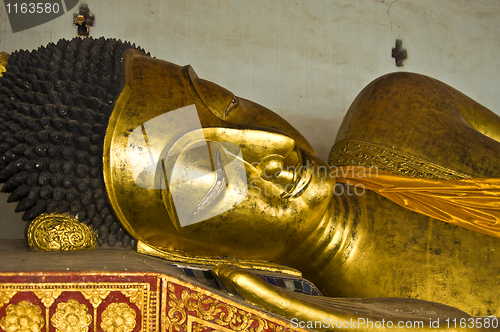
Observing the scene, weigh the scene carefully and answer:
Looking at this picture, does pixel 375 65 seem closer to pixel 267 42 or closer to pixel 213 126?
pixel 267 42

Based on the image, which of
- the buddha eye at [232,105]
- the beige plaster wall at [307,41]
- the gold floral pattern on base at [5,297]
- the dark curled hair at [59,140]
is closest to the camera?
the gold floral pattern on base at [5,297]

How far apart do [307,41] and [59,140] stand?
1377mm

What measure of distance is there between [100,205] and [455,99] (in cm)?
118

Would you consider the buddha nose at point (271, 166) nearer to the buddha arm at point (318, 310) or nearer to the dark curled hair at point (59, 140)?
the buddha arm at point (318, 310)

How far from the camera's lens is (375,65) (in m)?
2.19

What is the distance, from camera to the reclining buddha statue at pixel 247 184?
1066mm

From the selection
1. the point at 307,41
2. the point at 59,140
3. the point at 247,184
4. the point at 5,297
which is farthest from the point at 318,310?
the point at 307,41

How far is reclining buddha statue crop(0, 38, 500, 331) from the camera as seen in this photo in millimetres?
1066

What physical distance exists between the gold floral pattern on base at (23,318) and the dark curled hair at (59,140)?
0.29 metres

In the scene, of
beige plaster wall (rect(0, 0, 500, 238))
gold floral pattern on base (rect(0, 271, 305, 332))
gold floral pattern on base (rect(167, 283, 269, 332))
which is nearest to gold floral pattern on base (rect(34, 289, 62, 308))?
gold floral pattern on base (rect(0, 271, 305, 332))

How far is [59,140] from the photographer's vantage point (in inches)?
42.1

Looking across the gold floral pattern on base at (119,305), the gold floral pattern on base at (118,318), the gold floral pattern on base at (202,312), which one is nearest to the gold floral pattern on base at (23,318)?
the gold floral pattern on base at (119,305)

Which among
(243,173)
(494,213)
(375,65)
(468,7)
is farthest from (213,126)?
(468,7)

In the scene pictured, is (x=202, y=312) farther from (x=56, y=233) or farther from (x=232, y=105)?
(x=232, y=105)
